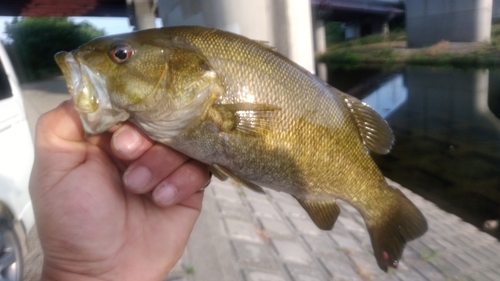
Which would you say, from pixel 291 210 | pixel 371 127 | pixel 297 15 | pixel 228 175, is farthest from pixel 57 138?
pixel 297 15

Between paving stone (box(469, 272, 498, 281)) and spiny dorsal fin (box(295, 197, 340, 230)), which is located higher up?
spiny dorsal fin (box(295, 197, 340, 230))

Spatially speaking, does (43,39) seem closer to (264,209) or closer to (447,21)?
(447,21)

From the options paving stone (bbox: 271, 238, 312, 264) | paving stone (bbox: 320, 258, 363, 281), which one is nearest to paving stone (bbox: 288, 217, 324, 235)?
paving stone (bbox: 271, 238, 312, 264)

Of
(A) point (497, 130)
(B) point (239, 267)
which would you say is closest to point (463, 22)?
(A) point (497, 130)

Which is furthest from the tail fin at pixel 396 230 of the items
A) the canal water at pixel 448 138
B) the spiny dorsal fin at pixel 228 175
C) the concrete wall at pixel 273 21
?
the canal water at pixel 448 138

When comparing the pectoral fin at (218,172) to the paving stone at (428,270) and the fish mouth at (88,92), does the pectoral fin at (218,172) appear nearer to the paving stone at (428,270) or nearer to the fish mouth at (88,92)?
the fish mouth at (88,92)

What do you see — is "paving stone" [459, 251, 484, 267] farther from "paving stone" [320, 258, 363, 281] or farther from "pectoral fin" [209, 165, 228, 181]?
"pectoral fin" [209, 165, 228, 181]

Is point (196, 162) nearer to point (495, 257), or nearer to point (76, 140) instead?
point (76, 140)

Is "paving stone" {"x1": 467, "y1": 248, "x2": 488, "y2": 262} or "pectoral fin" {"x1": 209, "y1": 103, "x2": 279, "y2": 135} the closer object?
"pectoral fin" {"x1": 209, "y1": 103, "x2": 279, "y2": 135}
